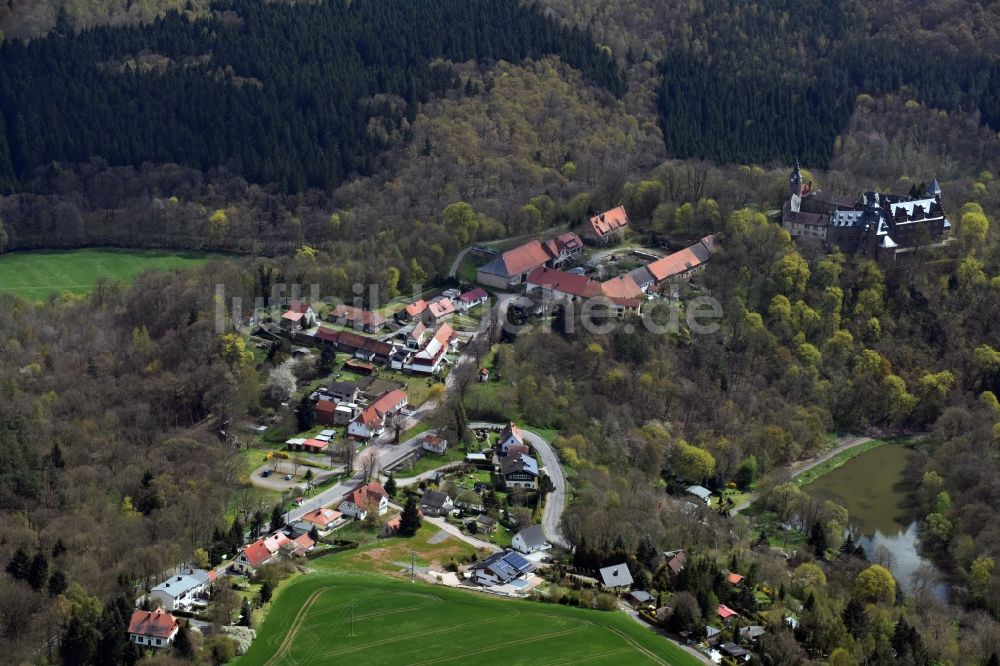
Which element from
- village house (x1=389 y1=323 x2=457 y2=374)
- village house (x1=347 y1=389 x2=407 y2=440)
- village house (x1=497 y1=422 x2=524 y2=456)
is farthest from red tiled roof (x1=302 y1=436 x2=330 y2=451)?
village house (x1=389 y1=323 x2=457 y2=374)

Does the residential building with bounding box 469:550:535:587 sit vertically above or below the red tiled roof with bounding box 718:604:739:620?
above

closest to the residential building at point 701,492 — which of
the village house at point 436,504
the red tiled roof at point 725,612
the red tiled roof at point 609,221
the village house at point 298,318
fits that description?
the village house at point 436,504

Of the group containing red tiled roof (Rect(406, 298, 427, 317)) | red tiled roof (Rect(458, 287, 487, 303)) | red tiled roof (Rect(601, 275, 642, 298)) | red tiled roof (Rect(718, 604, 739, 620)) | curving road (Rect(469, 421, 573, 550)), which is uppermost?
red tiled roof (Rect(601, 275, 642, 298))

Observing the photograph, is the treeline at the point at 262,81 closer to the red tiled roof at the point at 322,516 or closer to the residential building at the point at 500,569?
the red tiled roof at the point at 322,516

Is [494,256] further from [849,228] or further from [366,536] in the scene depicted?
[366,536]

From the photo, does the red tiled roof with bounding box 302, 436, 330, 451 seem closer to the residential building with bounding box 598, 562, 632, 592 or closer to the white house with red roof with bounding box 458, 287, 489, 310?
the white house with red roof with bounding box 458, 287, 489, 310

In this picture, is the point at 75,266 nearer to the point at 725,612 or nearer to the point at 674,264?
the point at 674,264
